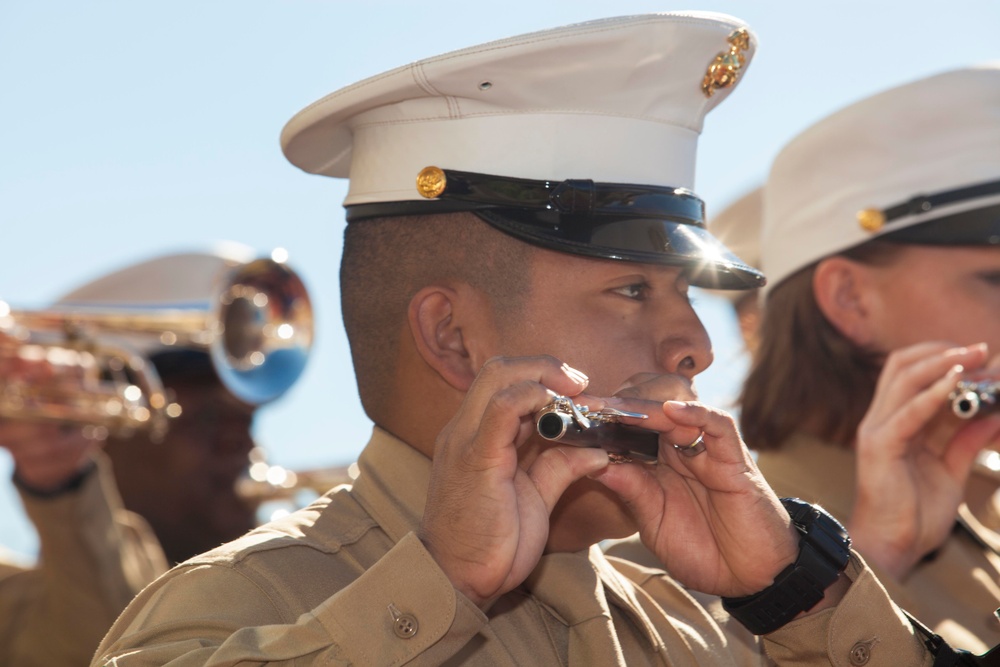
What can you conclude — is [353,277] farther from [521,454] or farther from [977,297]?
[977,297]

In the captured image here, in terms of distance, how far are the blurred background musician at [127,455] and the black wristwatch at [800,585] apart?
4.31 meters

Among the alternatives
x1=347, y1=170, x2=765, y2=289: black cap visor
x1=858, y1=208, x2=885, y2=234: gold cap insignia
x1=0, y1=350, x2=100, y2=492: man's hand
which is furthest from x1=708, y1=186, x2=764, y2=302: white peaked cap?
x1=0, y1=350, x2=100, y2=492: man's hand

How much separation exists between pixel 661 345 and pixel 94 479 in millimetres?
4427

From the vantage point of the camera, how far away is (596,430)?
291 centimetres

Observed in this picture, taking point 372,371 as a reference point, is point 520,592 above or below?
below

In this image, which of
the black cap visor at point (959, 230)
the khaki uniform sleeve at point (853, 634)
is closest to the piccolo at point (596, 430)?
the khaki uniform sleeve at point (853, 634)

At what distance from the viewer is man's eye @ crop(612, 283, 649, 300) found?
3439 millimetres

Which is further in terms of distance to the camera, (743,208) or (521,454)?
(743,208)

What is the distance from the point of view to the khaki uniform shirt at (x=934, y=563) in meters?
4.39

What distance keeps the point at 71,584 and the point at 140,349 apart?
145 centimetres

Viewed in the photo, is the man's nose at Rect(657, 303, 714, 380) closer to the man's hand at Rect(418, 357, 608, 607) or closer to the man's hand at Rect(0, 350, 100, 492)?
the man's hand at Rect(418, 357, 608, 607)

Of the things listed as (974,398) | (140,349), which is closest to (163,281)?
(140,349)

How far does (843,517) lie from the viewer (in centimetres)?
479

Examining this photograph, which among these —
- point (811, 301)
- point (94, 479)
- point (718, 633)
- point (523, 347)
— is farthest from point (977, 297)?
point (94, 479)
